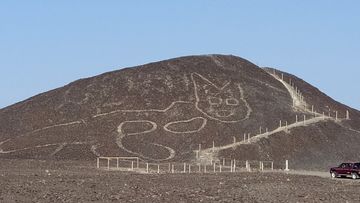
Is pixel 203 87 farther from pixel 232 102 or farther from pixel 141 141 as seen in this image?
pixel 141 141

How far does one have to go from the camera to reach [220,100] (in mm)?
116938

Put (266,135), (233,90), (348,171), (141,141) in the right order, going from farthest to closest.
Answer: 1. (233,90)
2. (266,135)
3. (141,141)
4. (348,171)

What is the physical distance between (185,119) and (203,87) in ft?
45.6

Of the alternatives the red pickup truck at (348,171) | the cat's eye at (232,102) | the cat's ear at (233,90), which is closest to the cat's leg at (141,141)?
the cat's eye at (232,102)

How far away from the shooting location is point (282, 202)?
109ft

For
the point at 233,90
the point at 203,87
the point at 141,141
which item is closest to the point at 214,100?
the point at 203,87

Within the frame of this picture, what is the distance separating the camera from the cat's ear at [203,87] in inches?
4707

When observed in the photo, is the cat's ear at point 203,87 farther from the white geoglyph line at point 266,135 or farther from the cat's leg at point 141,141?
the white geoglyph line at point 266,135

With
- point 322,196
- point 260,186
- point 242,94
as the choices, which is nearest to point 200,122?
point 242,94

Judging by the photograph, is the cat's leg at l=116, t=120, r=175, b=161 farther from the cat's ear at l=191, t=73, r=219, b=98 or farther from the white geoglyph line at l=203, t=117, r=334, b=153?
the cat's ear at l=191, t=73, r=219, b=98

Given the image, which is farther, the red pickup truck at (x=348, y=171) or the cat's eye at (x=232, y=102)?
the cat's eye at (x=232, y=102)

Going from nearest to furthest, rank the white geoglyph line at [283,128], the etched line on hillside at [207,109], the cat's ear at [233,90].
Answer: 1. the white geoglyph line at [283,128]
2. the etched line on hillside at [207,109]
3. the cat's ear at [233,90]

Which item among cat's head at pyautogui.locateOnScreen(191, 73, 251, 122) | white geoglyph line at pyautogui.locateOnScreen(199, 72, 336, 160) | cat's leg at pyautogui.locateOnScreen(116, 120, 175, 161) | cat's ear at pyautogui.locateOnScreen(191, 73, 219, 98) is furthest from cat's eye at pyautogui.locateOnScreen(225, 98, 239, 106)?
cat's leg at pyautogui.locateOnScreen(116, 120, 175, 161)

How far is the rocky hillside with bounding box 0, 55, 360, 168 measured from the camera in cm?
9806
